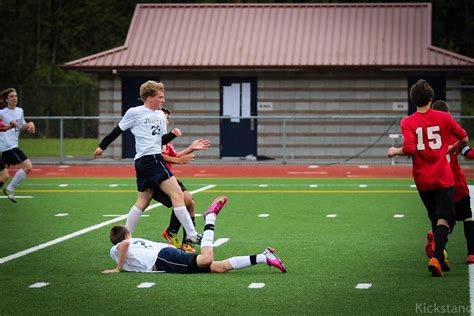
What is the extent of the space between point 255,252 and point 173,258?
1.99m

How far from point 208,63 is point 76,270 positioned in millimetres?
20872

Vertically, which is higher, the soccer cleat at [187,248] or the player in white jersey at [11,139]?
the player in white jersey at [11,139]

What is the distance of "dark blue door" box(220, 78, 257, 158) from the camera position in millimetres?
32031

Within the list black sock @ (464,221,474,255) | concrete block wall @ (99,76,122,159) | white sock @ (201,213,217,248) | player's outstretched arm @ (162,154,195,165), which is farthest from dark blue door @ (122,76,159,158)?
white sock @ (201,213,217,248)

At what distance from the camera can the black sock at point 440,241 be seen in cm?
1048

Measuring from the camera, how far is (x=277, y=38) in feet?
107

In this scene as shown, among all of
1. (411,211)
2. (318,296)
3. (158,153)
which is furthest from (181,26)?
(318,296)

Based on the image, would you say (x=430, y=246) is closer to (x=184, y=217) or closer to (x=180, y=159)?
(x=184, y=217)

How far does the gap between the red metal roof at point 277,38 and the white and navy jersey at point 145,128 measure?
19.3 m

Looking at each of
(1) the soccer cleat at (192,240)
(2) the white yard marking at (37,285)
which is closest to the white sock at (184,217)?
(1) the soccer cleat at (192,240)

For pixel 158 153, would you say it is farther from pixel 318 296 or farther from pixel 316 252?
pixel 318 296

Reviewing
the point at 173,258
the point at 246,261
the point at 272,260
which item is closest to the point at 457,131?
the point at 272,260

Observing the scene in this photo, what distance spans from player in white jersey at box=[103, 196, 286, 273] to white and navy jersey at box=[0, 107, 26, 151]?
8.06 meters

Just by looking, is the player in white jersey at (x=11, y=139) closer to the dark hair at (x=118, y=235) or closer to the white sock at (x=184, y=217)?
the white sock at (x=184, y=217)
